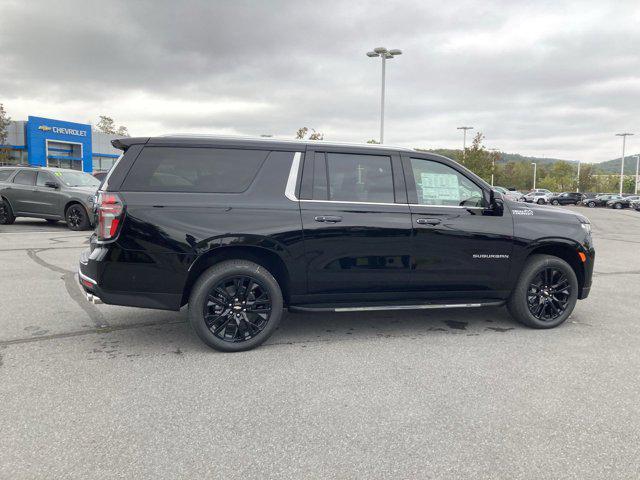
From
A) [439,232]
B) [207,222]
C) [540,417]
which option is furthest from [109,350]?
[540,417]

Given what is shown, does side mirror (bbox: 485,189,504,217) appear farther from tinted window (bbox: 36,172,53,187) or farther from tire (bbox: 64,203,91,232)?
tinted window (bbox: 36,172,53,187)

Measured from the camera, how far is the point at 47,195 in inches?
530

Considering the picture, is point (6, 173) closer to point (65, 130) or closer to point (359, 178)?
point (359, 178)

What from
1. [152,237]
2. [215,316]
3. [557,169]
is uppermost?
[557,169]

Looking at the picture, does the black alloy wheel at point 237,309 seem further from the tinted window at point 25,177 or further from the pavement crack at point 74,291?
the tinted window at point 25,177

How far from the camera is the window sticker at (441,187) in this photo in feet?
15.4

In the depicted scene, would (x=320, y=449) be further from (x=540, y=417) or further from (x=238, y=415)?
(x=540, y=417)

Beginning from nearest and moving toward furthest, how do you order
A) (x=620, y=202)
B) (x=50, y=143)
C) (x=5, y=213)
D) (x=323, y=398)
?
(x=323, y=398)
(x=5, y=213)
(x=50, y=143)
(x=620, y=202)

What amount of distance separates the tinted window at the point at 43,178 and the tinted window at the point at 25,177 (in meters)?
0.17

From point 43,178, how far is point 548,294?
43.3 feet

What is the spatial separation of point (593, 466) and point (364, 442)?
1190mm

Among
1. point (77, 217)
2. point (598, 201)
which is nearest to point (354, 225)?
point (77, 217)

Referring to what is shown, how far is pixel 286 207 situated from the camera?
425cm

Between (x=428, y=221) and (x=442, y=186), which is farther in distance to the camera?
(x=442, y=186)
